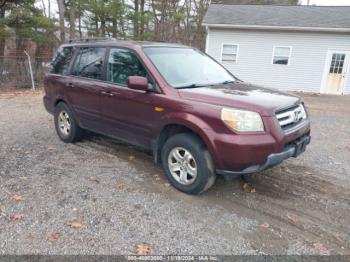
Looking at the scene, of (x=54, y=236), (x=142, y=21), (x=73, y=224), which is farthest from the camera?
(x=142, y=21)

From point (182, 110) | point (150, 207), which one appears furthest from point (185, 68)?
point (150, 207)

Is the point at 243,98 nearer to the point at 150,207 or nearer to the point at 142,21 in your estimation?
the point at 150,207

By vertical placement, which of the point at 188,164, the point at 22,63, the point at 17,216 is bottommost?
the point at 17,216

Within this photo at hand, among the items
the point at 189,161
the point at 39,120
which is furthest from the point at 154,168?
the point at 39,120

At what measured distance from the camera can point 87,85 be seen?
15.4ft

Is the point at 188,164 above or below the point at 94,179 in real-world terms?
above

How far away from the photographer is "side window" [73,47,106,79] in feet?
15.1

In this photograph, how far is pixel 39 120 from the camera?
7316 millimetres

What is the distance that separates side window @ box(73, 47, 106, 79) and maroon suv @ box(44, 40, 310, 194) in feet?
0.05

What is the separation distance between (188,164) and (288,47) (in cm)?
1351

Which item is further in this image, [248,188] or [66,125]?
[66,125]

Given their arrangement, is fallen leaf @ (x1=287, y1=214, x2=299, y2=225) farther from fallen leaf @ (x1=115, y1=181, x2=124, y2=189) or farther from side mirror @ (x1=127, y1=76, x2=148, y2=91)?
side mirror @ (x1=127, y1=76, x2=148, y2=91)

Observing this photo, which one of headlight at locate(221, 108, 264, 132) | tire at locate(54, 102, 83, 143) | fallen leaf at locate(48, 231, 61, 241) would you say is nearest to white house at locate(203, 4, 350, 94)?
tire at locate(54, 102, 83, 143)

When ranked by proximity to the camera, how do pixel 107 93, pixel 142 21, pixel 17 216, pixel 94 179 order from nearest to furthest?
pixel 17 216 < pixel 94 179 < pixel 107 93 < pixel 142 21
